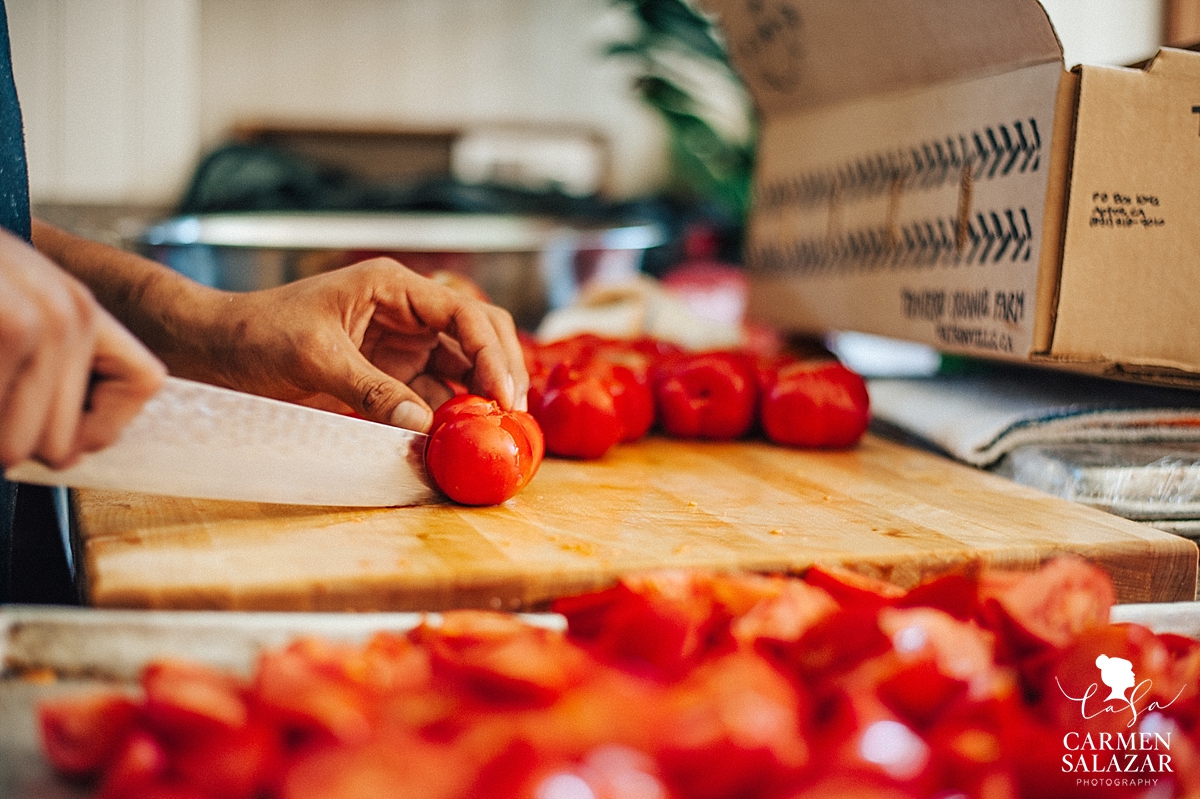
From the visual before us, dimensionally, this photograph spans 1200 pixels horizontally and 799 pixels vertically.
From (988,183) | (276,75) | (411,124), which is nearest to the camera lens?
(988,183)

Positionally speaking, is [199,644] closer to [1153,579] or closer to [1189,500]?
[1153,579]

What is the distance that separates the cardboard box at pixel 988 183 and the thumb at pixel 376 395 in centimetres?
70

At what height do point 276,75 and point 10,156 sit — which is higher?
point 276,75

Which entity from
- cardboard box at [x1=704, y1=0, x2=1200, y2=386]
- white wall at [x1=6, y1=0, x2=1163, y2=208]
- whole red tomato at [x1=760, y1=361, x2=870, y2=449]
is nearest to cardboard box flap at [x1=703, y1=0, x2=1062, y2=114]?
cardboard box at [x1=704, y1=0, x2=1200, y2=386]

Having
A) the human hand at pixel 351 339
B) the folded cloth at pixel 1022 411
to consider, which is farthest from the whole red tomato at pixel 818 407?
the human hand at pixel 351 339

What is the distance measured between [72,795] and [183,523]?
346 millimetres

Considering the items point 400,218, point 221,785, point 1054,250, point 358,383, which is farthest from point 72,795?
point 400,218

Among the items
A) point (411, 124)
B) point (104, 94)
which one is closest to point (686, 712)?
point (104, 94)

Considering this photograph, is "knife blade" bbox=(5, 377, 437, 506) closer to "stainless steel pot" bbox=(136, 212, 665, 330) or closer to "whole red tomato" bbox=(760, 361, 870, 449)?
"whole red tomato" bbox=(760, 361, 870, 449)

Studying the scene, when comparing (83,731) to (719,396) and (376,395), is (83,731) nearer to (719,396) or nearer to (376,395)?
(376,395)

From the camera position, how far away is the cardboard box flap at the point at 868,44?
112cm

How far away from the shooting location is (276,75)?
3453 millimetres

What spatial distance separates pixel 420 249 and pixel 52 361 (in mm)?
1060

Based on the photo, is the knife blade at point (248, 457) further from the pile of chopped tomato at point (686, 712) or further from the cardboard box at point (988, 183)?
the cardboard box at point (988, 183)
